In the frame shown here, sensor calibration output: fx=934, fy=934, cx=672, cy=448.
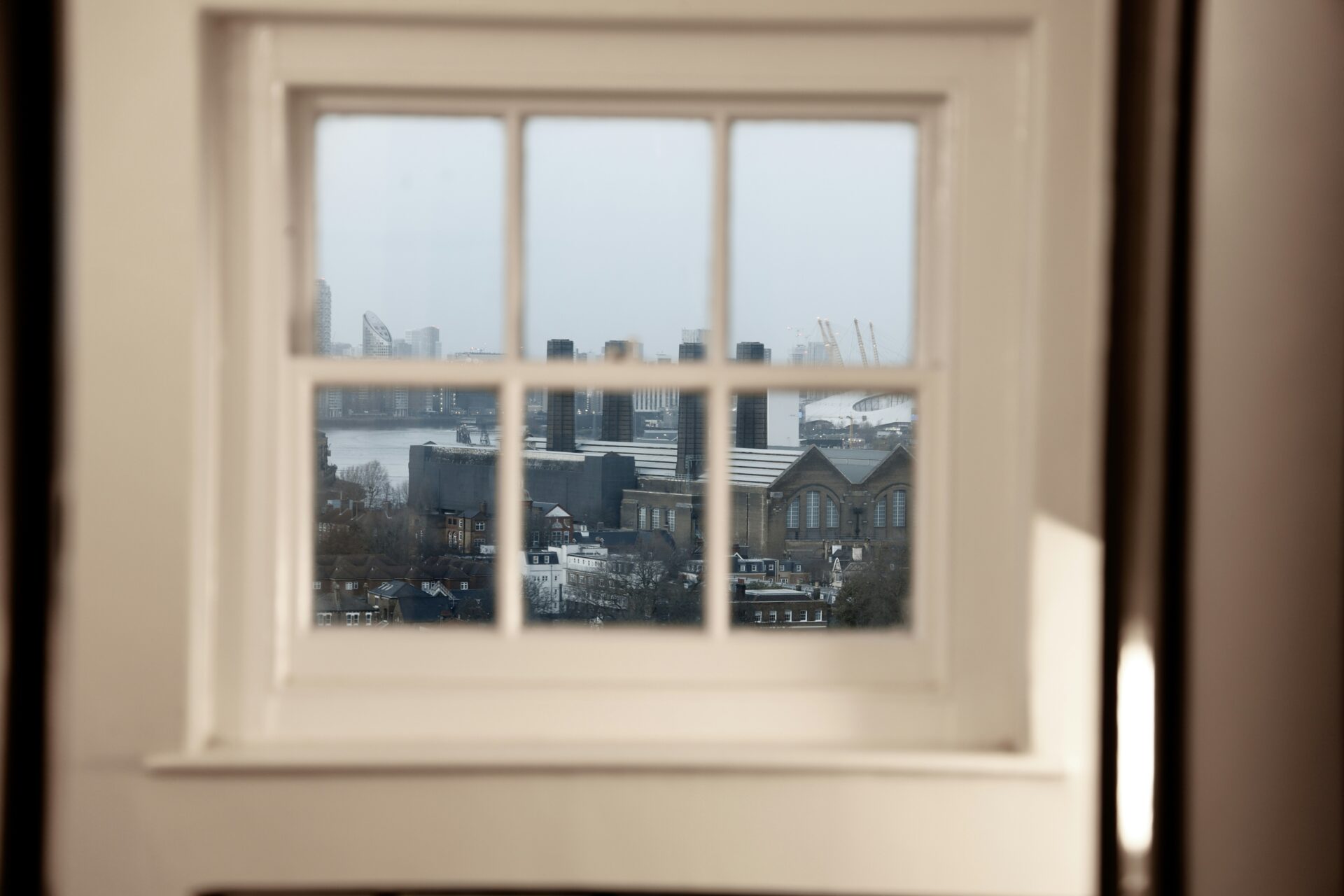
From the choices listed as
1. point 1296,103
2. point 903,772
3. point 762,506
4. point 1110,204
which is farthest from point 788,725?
point 1296,103

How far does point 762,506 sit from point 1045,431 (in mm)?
514

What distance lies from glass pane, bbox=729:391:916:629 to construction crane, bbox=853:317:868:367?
99 mm

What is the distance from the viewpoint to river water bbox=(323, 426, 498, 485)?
1.57m

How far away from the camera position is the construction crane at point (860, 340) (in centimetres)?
152

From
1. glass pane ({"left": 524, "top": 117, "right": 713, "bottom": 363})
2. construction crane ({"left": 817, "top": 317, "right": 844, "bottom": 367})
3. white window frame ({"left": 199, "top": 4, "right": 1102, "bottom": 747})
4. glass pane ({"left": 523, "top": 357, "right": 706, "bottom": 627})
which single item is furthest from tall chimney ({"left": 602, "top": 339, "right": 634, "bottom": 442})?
construction crane ({"left": 817, "top": 317, "right": 844, "bottom": 367})

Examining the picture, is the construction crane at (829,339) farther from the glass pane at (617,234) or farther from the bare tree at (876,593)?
the bare tree at (876,593)

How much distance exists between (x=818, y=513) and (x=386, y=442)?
77 cm

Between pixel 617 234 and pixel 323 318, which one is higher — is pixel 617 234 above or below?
above

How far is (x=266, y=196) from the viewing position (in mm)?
1374

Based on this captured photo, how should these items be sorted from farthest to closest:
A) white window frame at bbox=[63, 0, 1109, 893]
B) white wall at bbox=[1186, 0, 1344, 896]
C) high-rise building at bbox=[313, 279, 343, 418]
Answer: high-rise building at bbox=[313, 279, 343, 418]
white window frame at bbox=[63, 0, 1109, 893]
white wall at bbox=[1186, 0, 1344, 896]

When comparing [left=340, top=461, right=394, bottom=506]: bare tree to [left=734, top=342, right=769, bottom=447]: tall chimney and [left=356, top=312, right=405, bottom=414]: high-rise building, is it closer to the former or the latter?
[left=356, top=312, right=405, bottom=414]: high-rise building

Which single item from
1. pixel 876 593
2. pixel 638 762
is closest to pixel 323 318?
pixel 638 762

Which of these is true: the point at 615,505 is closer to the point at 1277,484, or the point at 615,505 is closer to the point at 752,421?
the point at 752,421

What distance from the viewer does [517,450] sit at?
1435 millimetres
